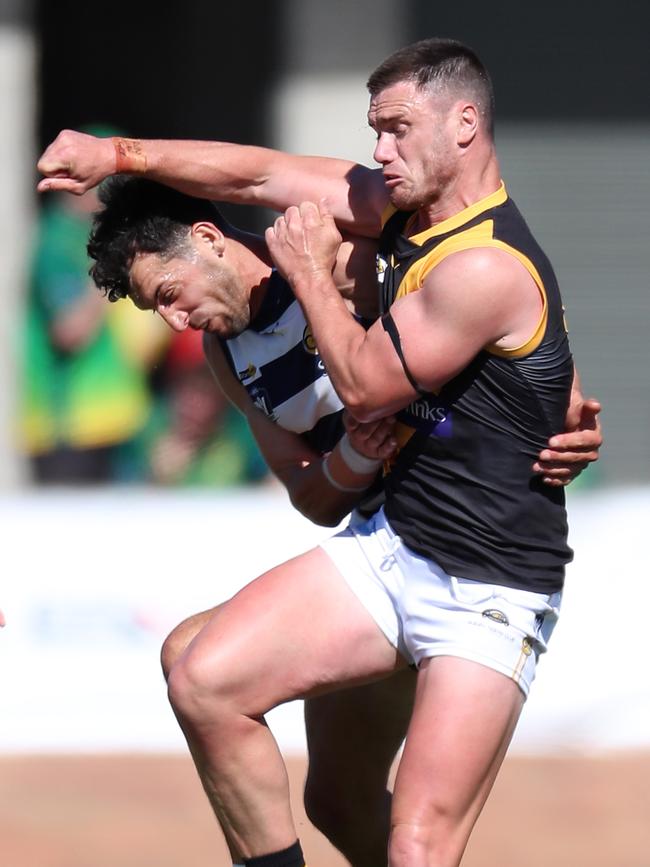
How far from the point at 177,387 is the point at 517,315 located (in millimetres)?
3930

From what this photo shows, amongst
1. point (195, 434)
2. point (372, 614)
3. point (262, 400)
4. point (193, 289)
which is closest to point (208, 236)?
point (193, 289)

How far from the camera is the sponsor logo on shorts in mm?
3273

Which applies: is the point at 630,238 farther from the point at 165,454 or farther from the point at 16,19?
the point at 16,19

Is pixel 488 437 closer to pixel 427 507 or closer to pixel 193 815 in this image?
pixel 427 507

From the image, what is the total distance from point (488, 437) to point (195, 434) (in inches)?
157

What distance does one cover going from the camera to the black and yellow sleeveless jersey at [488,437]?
10.6 feet

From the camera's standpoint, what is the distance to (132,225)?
368cm

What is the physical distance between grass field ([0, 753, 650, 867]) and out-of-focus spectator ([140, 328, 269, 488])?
5.71ft

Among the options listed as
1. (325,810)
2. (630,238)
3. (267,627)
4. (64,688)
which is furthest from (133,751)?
(630,238)

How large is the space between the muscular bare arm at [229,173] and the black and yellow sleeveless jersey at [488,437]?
0.79 ft

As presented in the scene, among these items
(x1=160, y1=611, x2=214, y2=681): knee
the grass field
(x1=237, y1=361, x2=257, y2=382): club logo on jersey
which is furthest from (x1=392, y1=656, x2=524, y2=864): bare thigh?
the grass field

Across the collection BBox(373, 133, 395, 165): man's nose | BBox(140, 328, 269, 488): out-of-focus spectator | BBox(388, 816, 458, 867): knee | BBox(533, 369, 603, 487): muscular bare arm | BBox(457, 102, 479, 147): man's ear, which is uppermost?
BBox(457, 102, 479, 147): man's ear

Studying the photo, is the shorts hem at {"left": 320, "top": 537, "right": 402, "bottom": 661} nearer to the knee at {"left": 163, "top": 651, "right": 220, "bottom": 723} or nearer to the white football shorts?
the white football shorts

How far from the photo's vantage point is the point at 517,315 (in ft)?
10.3
